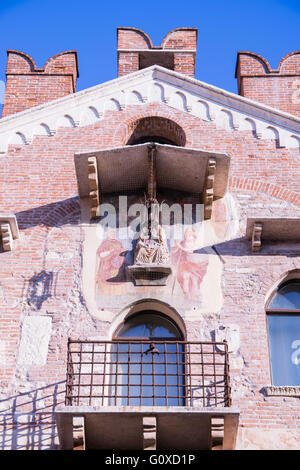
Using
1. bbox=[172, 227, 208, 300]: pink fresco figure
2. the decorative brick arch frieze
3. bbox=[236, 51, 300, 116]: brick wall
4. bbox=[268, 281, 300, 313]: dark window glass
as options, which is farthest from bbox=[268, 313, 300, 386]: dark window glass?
bbox=[236, 51, 300, 116]: brick wall

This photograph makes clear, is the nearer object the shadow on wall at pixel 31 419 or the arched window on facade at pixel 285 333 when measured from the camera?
the shadow on wall at pixel 31 419

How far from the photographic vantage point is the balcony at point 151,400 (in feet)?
30.0

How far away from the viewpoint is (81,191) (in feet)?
40.9

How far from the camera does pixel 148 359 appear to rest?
10.9m

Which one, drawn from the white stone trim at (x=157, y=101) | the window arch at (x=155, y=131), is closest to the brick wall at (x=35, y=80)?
the white stone trim at (x=157, y=101)

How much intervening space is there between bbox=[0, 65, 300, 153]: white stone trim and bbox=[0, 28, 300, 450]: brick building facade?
0.08 ft

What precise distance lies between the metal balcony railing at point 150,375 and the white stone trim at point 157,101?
4.38m

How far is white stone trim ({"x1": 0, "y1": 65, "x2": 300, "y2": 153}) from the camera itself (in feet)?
44.1

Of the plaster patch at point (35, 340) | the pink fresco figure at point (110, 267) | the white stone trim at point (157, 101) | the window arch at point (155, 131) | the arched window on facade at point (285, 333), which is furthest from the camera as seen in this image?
the window arch at point (155, 131)

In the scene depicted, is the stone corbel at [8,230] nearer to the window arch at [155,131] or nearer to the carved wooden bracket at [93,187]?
the carved wooden bracket at [93,187]

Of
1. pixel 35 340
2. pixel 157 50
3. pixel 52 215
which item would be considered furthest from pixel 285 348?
pixel 157 50

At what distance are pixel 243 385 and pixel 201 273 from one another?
194 cm

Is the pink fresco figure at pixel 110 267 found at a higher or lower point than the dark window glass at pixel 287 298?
higher
